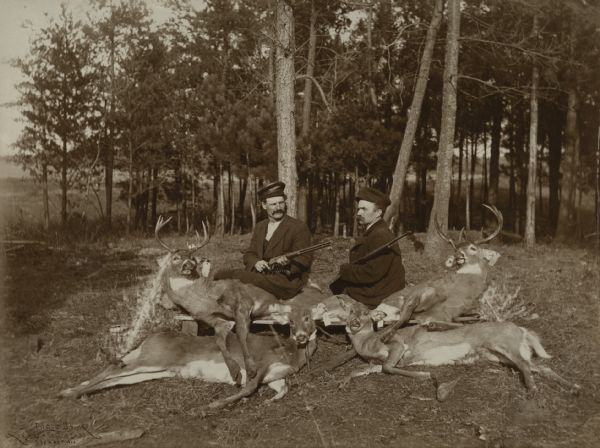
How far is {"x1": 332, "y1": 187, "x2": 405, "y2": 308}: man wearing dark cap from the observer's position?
606 centimetres

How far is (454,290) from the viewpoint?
5988 millimetres

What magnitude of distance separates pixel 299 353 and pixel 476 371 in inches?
66.3

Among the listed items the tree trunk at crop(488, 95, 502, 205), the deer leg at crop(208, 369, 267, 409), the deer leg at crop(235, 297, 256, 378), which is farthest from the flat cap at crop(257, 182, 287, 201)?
the tree trunk at crop(488, 95, 502, 205)

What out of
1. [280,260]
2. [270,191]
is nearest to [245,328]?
[280,260]

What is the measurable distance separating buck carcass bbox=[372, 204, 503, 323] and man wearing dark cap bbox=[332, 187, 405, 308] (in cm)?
20

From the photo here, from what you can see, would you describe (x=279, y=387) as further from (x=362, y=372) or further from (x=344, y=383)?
(x=362, y=372)

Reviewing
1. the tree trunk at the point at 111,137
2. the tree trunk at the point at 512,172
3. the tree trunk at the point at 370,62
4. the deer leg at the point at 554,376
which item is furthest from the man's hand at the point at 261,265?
the tree trunk at the point at 512,172

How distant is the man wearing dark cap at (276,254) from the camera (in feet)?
20.1

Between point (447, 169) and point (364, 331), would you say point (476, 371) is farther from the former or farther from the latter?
point (447, 169)

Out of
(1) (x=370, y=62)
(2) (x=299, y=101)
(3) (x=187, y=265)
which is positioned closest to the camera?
(3) (x=187, y=265)

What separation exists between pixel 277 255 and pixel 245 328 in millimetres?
1162

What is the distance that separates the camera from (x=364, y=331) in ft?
18.9

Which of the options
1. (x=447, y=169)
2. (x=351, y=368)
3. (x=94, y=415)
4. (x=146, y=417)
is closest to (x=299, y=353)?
(x=351, y=368)

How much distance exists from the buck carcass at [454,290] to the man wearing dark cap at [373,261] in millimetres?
196
